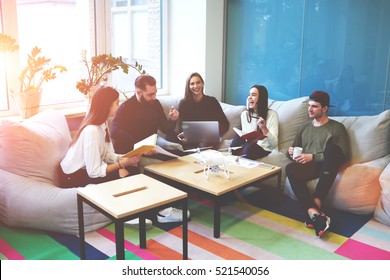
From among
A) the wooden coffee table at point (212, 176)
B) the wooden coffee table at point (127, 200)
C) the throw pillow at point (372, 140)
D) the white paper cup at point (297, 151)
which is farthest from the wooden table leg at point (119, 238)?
the throw pillow at point (372, 140)

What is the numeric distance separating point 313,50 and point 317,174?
4.63 feet

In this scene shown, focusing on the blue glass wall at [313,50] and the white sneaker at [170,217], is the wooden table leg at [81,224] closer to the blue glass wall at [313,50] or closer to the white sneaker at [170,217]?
the white sneaker at [170,217]

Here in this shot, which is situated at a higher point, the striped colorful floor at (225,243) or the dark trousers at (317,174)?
the dark trousers at (317,174)

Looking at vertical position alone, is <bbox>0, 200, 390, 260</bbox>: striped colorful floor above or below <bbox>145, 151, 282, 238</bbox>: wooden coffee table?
below

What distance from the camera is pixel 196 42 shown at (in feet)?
14.7

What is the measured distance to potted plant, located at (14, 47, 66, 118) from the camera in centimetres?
332

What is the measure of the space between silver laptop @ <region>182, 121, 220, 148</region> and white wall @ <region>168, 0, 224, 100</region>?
1.09 meters

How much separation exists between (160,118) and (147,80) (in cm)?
41

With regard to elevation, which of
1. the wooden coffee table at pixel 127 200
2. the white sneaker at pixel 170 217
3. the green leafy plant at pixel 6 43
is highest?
the green leafy plant at pixel 6 43

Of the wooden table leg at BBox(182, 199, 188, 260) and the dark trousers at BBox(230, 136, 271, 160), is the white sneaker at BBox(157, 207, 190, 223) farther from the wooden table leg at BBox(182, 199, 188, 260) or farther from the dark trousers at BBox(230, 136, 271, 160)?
the dark trousers at BBox(230, 136, 271, 160)

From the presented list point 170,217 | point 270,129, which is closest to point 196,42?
point 270,129

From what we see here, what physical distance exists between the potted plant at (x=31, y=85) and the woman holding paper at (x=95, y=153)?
0.77 m

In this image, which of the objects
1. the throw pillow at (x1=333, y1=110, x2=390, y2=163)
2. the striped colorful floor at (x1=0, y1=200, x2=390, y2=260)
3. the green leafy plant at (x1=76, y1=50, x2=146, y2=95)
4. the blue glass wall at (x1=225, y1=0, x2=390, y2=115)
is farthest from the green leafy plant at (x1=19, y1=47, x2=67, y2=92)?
the throw pillow at (x1=333, y1=110, x2=390, y2=163)

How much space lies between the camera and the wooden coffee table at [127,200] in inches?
78.2
